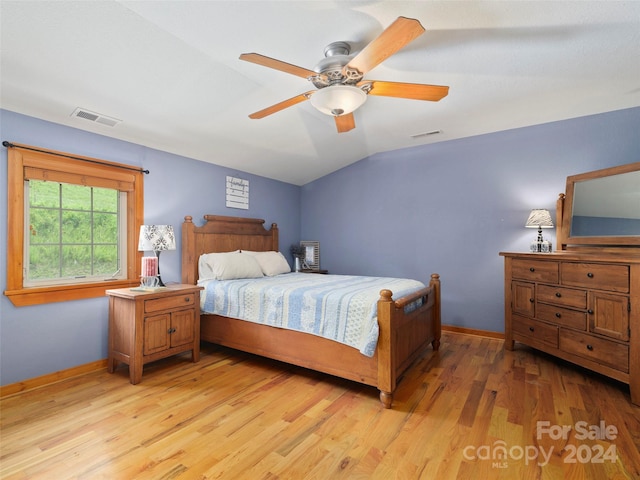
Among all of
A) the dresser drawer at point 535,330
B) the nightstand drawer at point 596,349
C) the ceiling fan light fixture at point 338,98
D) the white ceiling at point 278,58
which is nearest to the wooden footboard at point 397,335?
the dresser drawer at point 535,330

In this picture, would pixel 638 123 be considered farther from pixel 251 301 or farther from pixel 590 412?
pixel 251 301

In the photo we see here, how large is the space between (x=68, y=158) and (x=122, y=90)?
0.82 metres

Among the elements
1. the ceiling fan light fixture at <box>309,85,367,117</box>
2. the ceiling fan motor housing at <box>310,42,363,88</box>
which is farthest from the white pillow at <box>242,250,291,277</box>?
the ceiling fan motor housing at <box>310,42,363,88</box>

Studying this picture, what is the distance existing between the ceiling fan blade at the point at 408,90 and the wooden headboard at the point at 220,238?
2437mm

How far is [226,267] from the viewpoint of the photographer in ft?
11.2

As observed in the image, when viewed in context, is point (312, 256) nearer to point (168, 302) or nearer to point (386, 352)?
point (168, 302)

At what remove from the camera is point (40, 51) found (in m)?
1.87

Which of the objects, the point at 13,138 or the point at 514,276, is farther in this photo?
the point at 514,276

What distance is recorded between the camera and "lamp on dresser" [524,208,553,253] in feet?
10.3

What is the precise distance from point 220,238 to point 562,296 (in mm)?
3551

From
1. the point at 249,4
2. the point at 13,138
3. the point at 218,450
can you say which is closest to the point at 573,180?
the point at 249,4

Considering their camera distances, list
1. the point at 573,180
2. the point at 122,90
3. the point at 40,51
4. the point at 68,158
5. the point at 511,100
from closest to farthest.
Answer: the point at 40,51, the point at 122,90, the point at 68,158, the point at 511,100, the point at 573,180

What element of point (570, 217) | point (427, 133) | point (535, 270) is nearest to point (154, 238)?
point (427, 133)

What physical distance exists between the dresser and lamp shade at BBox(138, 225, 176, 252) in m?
3.36
